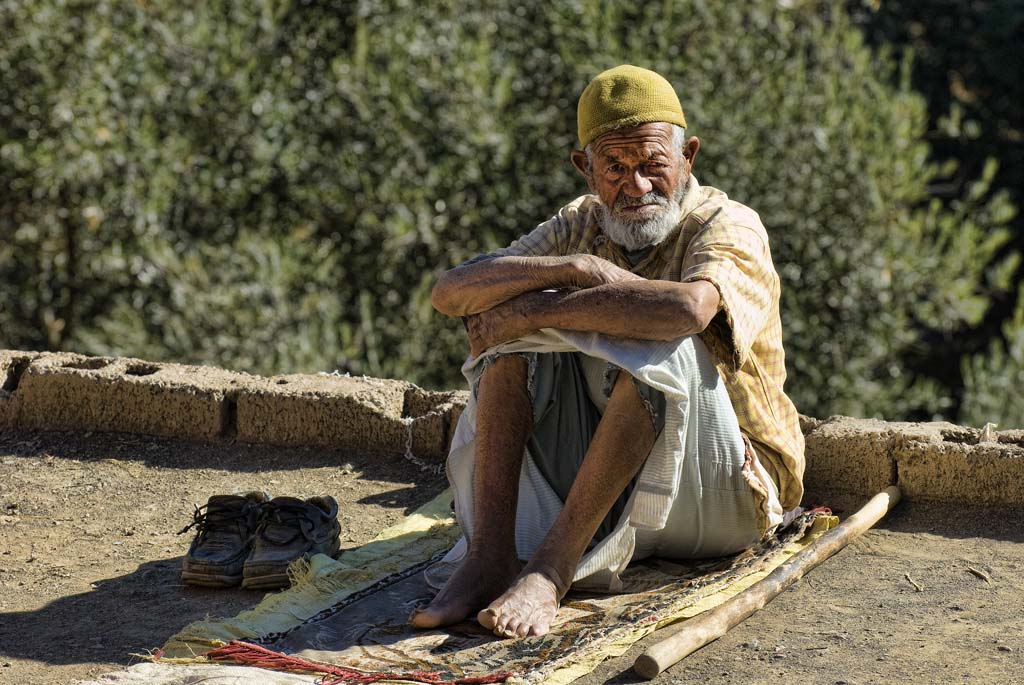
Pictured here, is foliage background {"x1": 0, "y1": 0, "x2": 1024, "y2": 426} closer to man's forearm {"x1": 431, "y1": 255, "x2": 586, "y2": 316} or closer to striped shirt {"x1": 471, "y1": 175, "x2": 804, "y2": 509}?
striped shirt {"x1": 471, "y1": 175, "x2": 804, "y2": 509}

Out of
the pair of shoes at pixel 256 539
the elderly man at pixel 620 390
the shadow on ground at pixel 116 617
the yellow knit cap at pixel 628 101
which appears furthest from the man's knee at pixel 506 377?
the shadow on ground at pixel 116 617

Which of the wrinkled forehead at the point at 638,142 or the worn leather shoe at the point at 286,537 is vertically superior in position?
the wrinkled forehead at the point at 638,142

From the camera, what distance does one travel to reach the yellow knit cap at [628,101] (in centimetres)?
362

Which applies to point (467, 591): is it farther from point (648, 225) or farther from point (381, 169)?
point (381, 169)

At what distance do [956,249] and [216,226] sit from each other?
4619 millimetres

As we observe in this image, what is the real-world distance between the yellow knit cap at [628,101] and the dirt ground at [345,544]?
4.48 feet

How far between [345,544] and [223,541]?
50 cm

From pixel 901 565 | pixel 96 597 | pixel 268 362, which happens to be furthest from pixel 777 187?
pixel 96 597

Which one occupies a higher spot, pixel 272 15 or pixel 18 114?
pixel 272 15

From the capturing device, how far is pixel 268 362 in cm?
778

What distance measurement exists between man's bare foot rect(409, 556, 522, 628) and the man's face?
38.3 inches

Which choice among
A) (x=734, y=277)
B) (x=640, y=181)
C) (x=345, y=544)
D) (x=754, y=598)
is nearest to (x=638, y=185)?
(x=640, y=181)

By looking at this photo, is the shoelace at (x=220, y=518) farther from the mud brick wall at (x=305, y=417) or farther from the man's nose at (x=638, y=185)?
the man's nose at (x=638, y=185)

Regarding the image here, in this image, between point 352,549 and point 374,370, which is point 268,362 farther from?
point 352,549
